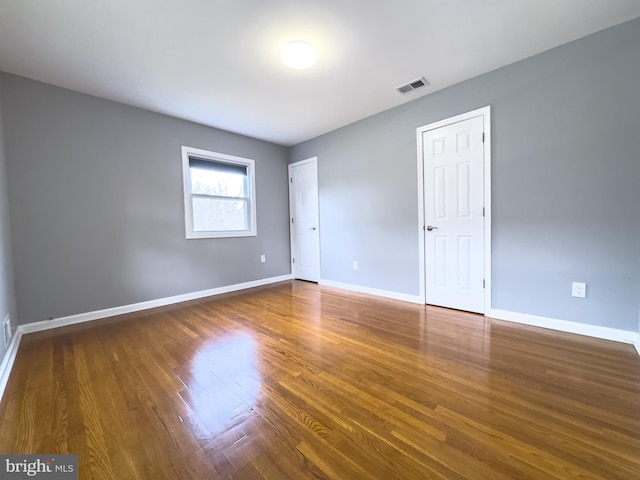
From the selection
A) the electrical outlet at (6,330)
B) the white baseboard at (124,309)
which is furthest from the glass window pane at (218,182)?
the electrical outlet at (6,330)

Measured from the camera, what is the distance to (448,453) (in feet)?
3.51

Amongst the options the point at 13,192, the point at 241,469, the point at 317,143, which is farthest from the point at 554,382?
the point at 13,192

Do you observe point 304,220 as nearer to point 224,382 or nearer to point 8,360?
point 224,382

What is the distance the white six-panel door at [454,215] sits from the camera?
8.82 feet

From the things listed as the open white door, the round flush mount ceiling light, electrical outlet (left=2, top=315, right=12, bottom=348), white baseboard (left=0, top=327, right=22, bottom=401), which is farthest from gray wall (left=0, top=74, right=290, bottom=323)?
the round flush mount ceiling light

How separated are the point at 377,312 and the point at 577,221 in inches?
77.6

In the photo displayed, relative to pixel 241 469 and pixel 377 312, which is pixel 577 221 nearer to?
pixel 377 312

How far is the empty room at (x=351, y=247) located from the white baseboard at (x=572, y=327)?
18mm

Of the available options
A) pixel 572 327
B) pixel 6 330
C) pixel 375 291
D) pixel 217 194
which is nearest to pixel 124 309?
pixel 6 330

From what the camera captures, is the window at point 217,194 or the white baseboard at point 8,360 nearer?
the white baseboard at point 8,360

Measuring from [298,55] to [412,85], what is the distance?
4.42ft

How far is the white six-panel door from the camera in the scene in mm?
2688

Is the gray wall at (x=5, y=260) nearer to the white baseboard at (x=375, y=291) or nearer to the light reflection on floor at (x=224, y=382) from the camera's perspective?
the light reflection on floor at (x=224, y=382)

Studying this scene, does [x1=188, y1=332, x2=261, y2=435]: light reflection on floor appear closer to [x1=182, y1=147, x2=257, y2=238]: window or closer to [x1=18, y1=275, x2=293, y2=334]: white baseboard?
[x1=18, y1=275, x2=293, y2=334]: white baseboard
